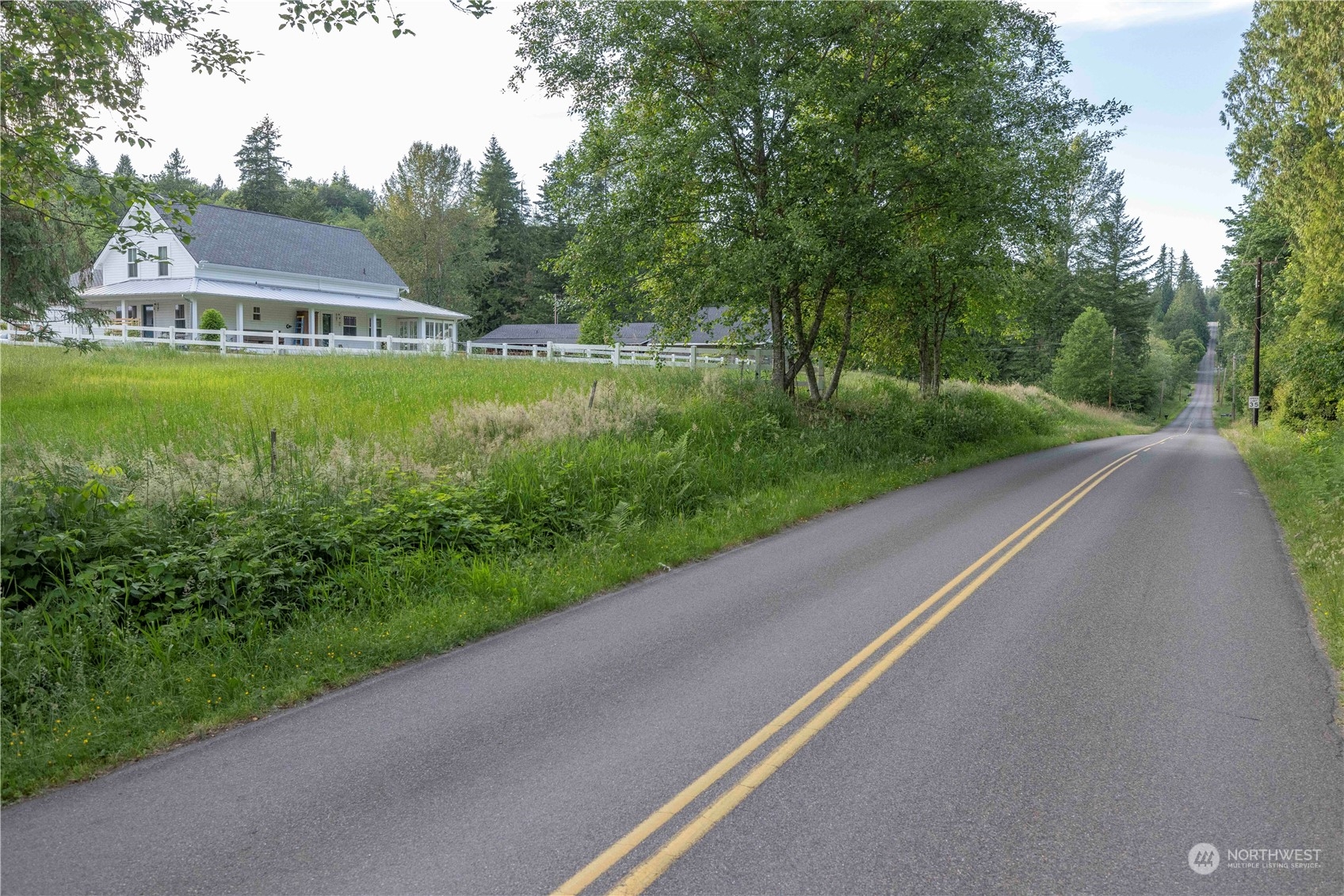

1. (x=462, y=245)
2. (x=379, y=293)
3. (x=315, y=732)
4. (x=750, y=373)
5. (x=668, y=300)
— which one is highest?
(x=462, y=245)

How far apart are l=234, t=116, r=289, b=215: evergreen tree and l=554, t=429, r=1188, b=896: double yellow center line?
7468 centimetres

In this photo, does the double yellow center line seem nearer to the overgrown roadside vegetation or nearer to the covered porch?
the overgrown roadside vegetation

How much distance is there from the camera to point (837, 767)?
4.84 m

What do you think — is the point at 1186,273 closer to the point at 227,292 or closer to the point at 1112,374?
the point at 1112,374

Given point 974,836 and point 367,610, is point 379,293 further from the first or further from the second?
point 974,836

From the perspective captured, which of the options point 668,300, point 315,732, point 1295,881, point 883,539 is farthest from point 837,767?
point 668,300

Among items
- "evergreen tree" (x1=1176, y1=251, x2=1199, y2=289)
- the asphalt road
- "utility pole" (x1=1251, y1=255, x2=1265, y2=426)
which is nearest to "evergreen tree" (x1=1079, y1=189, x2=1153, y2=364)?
"utility pole" (x1=1251, y1=255, x2=1265, y2=426)

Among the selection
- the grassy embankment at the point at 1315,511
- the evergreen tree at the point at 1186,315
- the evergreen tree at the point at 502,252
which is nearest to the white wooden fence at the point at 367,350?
the grassy embankment at the point at 1315,511

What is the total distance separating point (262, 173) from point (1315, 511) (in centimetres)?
7837

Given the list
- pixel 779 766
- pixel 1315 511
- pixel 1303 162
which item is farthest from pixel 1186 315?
pixel 779 766

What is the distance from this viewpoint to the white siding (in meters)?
36.8

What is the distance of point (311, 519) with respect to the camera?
802 cm

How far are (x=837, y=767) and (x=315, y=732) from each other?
10.9 ft

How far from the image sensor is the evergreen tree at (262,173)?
70500 mm
